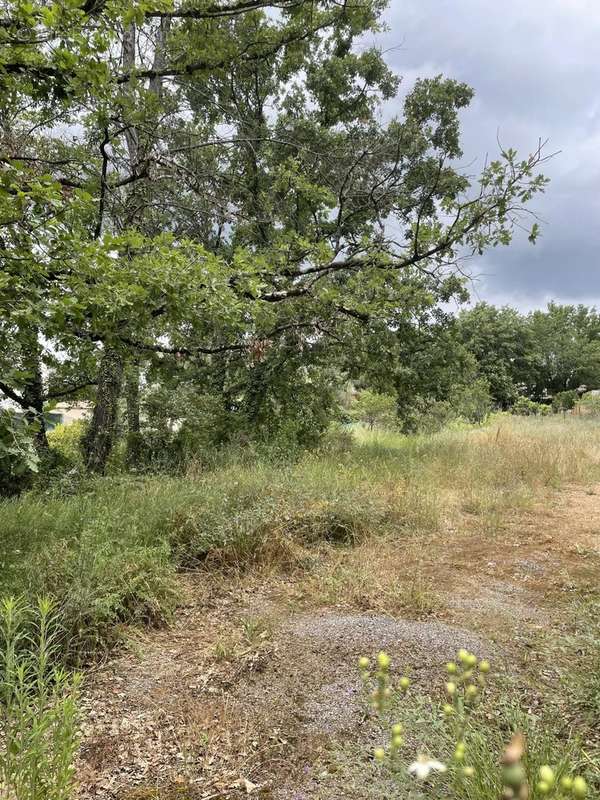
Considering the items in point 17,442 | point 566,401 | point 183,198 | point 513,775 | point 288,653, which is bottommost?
point 288,653

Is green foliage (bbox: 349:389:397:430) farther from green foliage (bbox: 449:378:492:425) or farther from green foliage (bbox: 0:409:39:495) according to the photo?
green foliage (bbox: 0:409:39:495)

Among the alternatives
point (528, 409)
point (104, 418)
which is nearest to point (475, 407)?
point (528, 409)

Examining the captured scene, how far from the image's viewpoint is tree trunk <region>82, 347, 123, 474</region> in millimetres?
7234

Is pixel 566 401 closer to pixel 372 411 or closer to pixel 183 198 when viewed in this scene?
pixel 372 411

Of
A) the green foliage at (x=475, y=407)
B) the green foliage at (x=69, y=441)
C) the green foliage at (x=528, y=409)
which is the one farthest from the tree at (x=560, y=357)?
the green foliage at (x=69, y=441)

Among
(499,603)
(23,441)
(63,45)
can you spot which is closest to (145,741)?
(23,441)

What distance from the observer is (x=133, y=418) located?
8.38 metres

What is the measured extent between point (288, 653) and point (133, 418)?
6490mm

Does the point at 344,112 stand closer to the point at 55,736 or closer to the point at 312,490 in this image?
the point at 312,490

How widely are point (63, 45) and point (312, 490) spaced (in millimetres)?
4077

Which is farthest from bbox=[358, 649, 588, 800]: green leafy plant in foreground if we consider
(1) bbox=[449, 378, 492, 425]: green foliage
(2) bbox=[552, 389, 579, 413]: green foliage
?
(2) bbox=[552, 389, 579, 413]: green foliage

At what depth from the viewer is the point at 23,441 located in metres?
2.52

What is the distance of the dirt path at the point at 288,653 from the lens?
6.24ft

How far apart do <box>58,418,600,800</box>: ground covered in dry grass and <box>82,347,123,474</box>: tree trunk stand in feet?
12.3
